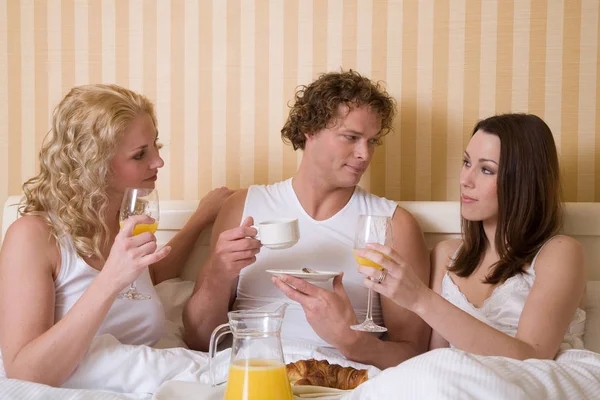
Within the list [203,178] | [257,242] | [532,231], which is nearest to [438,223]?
[532,231]

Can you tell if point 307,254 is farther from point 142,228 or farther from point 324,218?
point 142,228

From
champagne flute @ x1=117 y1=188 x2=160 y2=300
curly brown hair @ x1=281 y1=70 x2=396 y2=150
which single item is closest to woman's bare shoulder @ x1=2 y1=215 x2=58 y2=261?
champagne flute @ x1=117 y1=188 x2=160 y2=300

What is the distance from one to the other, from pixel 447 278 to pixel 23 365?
1.29 m

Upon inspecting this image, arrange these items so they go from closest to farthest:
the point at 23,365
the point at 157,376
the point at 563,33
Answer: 1. the point at 23,365
2. the point at 157,376
3. the point at 563,33

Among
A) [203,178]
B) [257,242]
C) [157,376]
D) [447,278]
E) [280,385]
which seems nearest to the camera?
[280,385]

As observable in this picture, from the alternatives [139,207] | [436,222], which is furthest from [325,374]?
[436,222]

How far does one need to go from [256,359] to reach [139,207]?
0.76m

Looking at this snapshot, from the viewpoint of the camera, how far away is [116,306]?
2.04m

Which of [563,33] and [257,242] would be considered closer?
[257,242]

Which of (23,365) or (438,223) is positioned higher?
(438,223)

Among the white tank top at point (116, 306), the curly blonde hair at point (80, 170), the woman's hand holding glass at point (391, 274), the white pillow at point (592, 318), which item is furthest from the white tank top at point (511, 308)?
the curly blonde hair at point (80, 170)

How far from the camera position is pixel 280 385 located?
50.4 inches

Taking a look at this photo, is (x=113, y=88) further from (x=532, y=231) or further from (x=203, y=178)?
(x=532, y=231)

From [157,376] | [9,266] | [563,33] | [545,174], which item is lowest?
[157,376]
